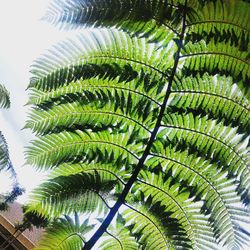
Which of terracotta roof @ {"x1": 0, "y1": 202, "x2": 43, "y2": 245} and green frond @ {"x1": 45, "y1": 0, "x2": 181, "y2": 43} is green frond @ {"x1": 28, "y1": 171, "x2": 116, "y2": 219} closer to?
green frond @ {"x1": 45, "y1": 0, "x2": 181, "y2": 43}

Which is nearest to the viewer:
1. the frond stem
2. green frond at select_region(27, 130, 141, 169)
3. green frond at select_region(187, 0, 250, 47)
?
the frond stem

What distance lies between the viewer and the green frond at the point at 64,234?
1570 millimetres

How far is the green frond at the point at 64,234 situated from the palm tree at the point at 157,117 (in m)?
0.14

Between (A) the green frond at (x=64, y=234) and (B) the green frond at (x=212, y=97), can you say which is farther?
(B) the green frond at (x=212, y=97)

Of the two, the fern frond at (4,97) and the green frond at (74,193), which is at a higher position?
the fern frond at (4,97)

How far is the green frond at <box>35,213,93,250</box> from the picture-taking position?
1570 millimetres

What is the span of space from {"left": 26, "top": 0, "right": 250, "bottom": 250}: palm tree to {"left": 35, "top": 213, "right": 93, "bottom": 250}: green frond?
0.14 metres

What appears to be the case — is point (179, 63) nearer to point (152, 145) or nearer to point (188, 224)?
point (152, 145)

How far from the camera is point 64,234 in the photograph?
5.17 ft

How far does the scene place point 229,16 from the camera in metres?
1.70

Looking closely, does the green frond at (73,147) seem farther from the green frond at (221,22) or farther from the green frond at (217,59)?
the green frond at (221,22)

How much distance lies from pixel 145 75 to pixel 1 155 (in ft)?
3.49

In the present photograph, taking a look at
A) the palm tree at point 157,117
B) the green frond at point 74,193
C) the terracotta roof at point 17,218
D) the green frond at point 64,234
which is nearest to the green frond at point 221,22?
the palm tree at point 157,117

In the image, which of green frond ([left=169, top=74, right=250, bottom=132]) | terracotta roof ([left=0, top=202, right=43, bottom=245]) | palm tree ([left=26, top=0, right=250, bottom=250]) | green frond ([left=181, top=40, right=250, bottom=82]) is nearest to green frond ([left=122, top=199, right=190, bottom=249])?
palm tree ([left=26, top=0, right=250, bottom=250])
